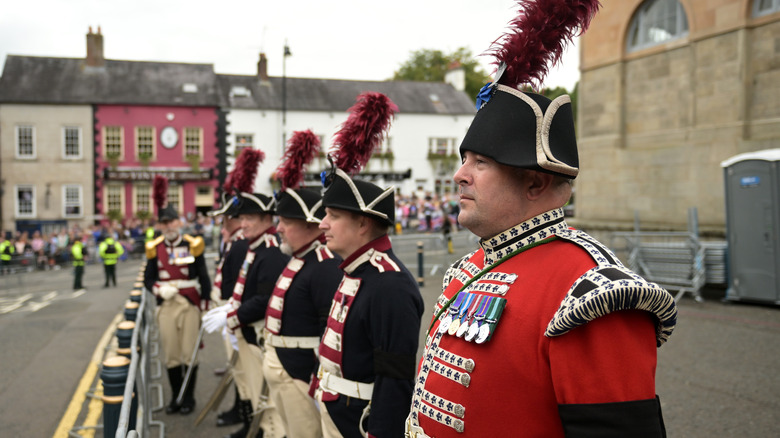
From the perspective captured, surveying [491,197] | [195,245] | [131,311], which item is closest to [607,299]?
[491,197]

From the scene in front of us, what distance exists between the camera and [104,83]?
126ft

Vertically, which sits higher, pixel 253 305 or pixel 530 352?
pixel 530 352

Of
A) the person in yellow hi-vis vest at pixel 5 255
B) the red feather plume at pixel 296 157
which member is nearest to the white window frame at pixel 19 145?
the person in yellow hi-vis vest at pixel 5 255

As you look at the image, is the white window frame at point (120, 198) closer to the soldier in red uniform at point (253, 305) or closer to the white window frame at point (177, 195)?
the white window frame at point (177, 195)

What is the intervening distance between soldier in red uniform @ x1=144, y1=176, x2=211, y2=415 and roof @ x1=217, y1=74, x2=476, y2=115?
104 ft

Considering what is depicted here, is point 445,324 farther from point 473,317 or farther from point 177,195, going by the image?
point 177,195

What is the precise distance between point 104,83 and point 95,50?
2383mm

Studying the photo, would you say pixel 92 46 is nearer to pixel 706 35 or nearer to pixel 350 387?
pixel 706 35

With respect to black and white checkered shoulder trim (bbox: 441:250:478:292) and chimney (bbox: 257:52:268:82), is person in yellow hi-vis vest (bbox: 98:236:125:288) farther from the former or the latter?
chimney (bbox: 257:52:268:82)

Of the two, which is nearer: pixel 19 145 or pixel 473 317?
pixel 473 317

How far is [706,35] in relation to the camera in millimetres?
14773

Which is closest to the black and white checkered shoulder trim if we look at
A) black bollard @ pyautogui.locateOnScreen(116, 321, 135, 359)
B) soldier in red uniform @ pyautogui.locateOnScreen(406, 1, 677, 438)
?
soldier in red uniform @ pyautogui.locateOnScreen(406, 1, 677, 438)

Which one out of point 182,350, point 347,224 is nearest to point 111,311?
point 182,350

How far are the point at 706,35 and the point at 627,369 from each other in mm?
15565
